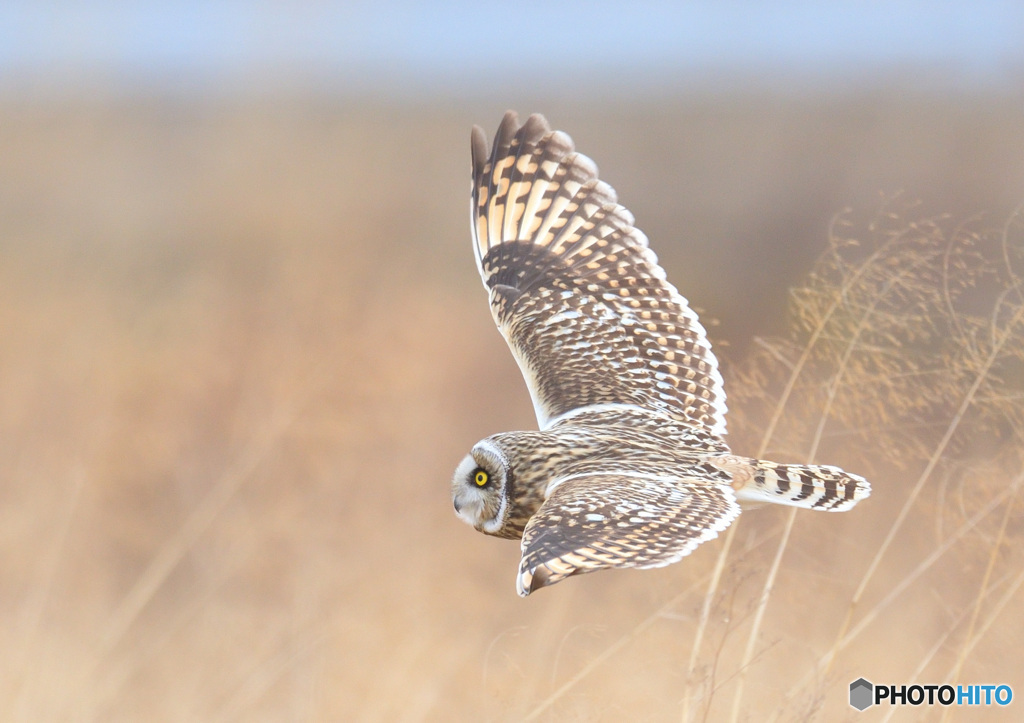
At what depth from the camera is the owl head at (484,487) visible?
8.91 ft

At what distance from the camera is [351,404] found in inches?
213

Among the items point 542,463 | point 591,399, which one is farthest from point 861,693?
point 591,399

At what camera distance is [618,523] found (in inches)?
89.4

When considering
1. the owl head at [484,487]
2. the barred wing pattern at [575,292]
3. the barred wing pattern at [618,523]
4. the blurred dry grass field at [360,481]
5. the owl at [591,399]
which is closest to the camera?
the barred wing pattern at [618,523]

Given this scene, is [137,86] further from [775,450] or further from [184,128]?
[775,450]

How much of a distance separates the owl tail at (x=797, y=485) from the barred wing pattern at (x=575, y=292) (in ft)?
1.81

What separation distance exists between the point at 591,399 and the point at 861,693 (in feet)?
3.76

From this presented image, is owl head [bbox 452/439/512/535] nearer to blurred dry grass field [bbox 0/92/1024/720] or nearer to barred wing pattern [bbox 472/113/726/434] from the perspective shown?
blurred dry grass field [bbox 0/92/1024/720]

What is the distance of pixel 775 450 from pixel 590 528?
575 mm

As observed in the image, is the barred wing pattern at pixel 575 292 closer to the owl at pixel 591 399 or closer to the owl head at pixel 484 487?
the owl at pixel 591 399

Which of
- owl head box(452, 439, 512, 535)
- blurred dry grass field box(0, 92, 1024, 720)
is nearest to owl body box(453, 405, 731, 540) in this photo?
owl head box(452, 439, 512, 535)

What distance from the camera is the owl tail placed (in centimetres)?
260

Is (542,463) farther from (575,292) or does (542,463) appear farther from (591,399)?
(575,292)

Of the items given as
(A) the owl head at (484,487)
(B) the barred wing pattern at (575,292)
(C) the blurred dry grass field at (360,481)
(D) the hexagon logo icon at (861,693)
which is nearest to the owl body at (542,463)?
(A) the owl head at (484,487)
